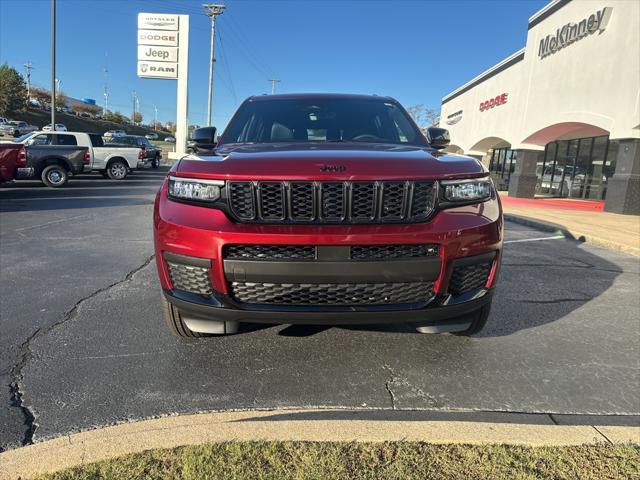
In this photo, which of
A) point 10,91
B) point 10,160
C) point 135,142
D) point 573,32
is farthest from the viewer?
point 10,91

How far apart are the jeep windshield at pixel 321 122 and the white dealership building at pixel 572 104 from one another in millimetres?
11874

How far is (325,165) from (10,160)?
12.7 meters

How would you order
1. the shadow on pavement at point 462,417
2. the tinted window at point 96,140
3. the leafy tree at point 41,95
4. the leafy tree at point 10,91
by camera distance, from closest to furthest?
the shadow on pavement at point 462,417
the tinted window at point 96,140
the leafy tree at point 10,91
the leafy tree at point 41,95

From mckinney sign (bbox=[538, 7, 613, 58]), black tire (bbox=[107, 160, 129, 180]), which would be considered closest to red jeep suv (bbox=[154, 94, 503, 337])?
mckinney sign (bbox=[538, 7, 613, 58])

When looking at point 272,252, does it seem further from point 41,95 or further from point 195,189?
point 41,95

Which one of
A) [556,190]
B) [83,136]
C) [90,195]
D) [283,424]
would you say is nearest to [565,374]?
[283,424]

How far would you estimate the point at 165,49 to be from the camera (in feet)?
110

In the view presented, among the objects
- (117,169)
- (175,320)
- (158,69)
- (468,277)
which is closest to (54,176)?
(117,169)

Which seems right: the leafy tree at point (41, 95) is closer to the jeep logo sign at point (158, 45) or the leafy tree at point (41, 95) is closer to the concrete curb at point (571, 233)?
the jeep logo sign at point (158, 45)

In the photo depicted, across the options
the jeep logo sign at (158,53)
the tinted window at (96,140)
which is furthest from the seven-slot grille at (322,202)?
the jeep logo sign at (158,53)

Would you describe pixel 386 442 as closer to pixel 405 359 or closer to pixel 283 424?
pixel 283 424

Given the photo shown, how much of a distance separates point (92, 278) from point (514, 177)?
19.2 meters

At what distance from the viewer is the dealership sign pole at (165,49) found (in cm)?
3309

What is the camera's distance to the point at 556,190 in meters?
22.4
